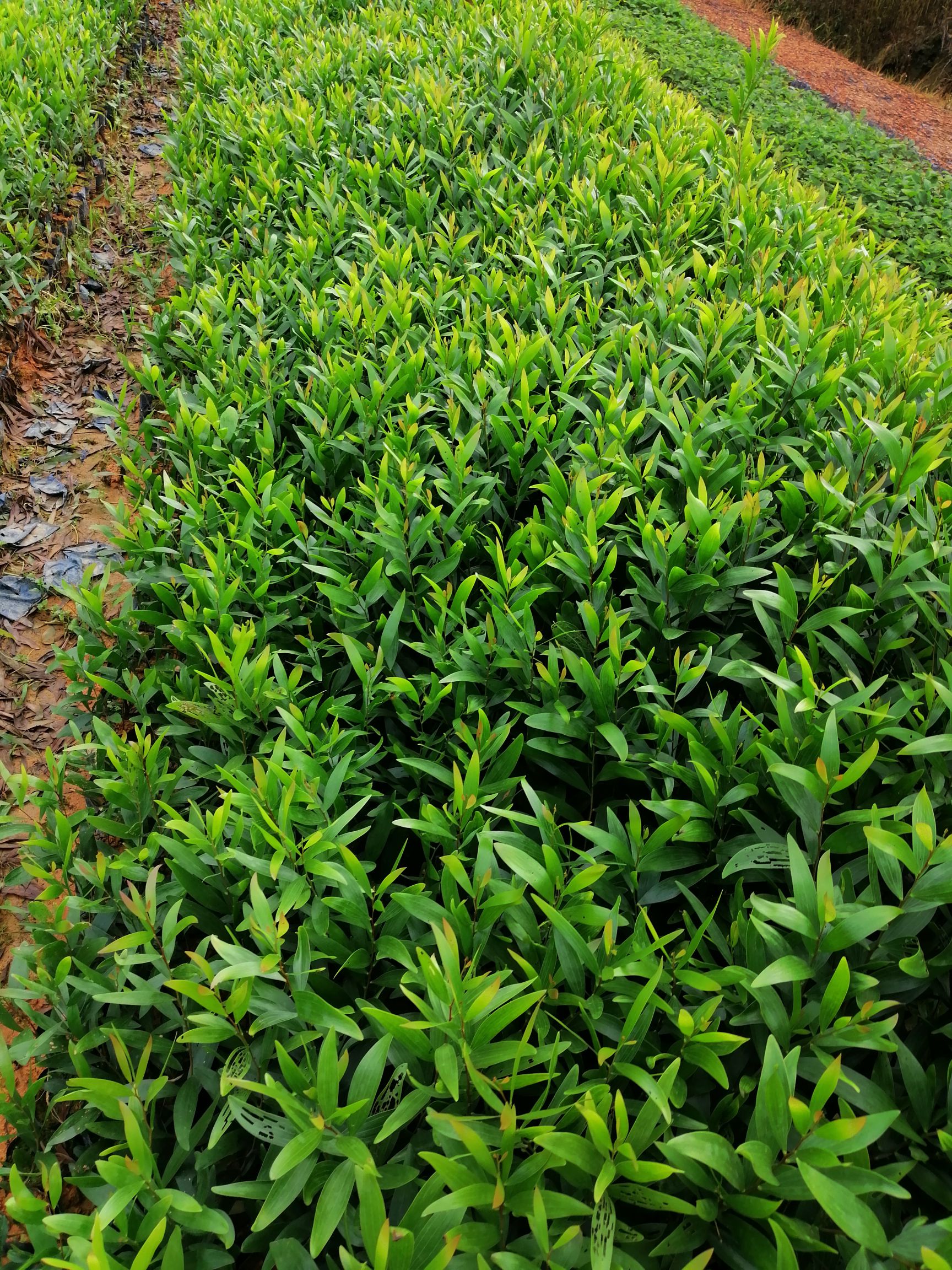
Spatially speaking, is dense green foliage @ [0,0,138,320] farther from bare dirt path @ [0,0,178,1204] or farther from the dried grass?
the dried grass

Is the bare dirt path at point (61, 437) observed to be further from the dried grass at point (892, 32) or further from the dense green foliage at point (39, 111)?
the dried grass at point (892, 32)

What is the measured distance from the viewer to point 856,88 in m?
9.08

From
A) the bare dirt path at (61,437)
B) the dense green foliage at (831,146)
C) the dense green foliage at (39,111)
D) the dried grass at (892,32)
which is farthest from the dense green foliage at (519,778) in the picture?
the dried grass at (892,32)

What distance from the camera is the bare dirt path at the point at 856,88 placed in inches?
322

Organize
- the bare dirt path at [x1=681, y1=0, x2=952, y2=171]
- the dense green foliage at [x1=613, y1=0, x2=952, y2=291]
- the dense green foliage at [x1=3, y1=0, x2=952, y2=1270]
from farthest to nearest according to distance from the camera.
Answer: the bare dirt path at [x1=681, y1=0, x2=952, y2=171] → the dense green foliage at [x1=613, y1=0, x2=952, y2=291] → the dense green foliage at [x1=3, y1=0, x2=952, y2=1270]

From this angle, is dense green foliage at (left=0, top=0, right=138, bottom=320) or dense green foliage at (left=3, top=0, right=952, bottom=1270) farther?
dense green foliage at (left=0, top=0, right=138, bottom=320)

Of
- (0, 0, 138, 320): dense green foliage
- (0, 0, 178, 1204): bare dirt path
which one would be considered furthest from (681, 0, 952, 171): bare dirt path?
(0, 0, 178, 1204): bare dirt path

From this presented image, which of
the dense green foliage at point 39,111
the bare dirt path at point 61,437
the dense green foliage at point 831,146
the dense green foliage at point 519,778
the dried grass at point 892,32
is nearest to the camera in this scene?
the dense green foliage at point 519,778

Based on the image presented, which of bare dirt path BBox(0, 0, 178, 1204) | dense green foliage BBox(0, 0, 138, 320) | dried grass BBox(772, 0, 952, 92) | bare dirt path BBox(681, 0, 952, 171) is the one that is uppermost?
dried grass BBox(772, 0, 952, 92)

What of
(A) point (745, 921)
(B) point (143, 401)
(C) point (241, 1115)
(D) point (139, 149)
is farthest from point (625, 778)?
(D) point (139, 149)

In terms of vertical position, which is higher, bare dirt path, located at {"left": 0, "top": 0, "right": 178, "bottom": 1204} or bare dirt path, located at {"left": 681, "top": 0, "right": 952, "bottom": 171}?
bare dirt path, located at {"left": 681, "top": 0, "right": 952, "bottom": 171}

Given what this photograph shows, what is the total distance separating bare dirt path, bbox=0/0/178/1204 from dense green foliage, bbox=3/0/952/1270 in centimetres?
47

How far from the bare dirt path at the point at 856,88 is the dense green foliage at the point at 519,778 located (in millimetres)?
7297

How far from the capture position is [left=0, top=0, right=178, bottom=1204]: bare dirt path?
2840mm
